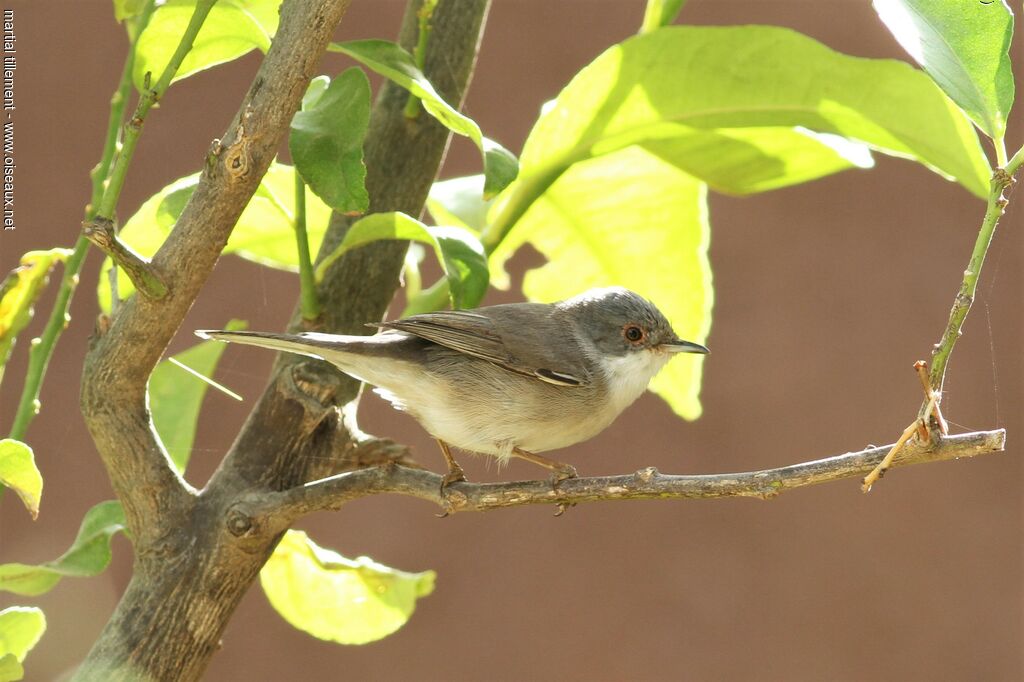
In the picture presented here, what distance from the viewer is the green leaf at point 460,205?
4.83 ft

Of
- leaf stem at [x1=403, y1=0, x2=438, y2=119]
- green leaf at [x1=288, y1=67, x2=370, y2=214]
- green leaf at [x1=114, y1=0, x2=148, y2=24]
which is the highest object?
green leaf at [x1=114, y1=0, x2=148, y2=24]

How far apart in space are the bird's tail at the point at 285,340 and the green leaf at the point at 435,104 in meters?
0.30

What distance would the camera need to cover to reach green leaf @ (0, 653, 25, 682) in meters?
1.00

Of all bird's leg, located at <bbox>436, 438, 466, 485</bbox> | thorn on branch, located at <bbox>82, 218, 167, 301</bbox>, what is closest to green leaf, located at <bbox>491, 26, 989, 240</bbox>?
bird's leg, located at <bbox>436, 438, 466, 485</bbox>

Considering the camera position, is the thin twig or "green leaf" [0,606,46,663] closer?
the thin twig

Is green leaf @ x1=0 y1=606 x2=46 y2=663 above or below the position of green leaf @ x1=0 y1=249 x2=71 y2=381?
below

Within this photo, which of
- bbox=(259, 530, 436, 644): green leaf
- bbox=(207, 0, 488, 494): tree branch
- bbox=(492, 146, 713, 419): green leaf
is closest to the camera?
bbox=(207, 0, 488, 494): tree branch

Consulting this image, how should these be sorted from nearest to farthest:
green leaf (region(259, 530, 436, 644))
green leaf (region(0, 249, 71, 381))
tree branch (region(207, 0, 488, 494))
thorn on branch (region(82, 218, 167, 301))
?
thorn on branch (region(82, 218, 167, 301)) < green leaf (region(0, 249, 71, 381)) < tree branch (region(207, 0, 488, 494)) < green leaf (region(259, 530, 436, 644))

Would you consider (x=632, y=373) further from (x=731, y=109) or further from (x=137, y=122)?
(x=137, y=122)

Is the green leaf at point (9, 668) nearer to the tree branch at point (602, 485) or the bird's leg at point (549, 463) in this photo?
the tree branch at point (602, 485)

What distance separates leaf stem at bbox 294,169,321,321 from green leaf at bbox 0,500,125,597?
0.32m

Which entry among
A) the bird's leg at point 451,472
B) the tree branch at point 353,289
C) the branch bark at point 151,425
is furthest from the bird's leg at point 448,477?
the branch bark at point 151,425

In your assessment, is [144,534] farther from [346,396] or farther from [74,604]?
[74,604]

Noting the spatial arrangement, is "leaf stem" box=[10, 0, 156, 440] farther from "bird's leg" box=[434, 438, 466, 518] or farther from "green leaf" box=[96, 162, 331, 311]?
"bird's leg" box=[434, 438, 466, 518]
